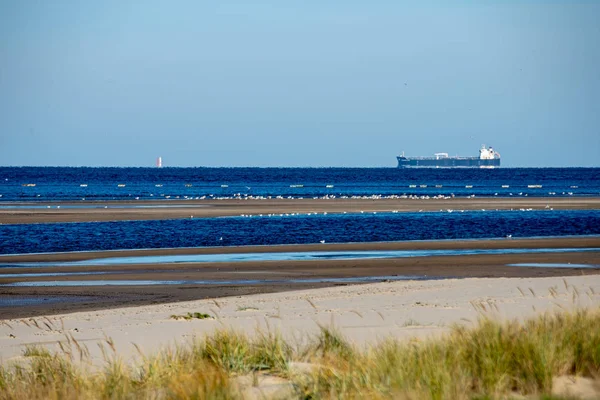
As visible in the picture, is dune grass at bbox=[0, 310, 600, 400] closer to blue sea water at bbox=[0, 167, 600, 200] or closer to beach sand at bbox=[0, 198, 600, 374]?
beach sand at bbox=[0, 198, 600, 374]

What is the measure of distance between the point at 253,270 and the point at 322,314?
8.78m

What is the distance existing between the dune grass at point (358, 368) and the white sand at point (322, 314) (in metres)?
1.02

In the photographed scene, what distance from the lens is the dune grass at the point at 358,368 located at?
20.8ft

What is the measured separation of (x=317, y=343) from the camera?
28.1 ft

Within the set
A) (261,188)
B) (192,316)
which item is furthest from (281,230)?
(261,188)

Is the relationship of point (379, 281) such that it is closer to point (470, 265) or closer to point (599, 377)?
point (470, 265)

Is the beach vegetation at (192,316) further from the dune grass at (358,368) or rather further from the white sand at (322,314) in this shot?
the dune grass at (358,368)

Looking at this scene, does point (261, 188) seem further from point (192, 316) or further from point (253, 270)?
point (192, 316)

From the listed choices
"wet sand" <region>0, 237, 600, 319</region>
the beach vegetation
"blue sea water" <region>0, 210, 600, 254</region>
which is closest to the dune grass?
the beach vegetation

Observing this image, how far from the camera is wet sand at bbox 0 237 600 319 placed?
15.5 meters

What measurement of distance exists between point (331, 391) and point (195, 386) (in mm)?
998

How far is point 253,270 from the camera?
20047 mm

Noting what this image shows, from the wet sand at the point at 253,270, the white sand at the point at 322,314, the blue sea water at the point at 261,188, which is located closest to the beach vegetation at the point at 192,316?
the white sand at the point at 322,314

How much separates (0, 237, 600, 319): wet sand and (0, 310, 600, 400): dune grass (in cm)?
687
